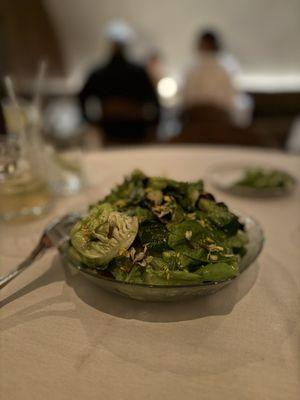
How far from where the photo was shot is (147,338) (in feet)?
1.58

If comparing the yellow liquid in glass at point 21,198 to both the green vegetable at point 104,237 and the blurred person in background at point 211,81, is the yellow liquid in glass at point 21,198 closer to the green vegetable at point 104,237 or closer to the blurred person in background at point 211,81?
the green vegetable at point 104,237

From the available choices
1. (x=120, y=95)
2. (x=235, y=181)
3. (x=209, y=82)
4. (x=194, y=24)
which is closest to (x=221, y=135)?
(x=235, y=181)

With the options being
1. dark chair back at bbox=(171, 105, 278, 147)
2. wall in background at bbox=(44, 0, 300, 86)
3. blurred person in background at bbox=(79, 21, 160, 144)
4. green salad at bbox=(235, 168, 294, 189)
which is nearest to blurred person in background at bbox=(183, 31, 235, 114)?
blurred person in background at bbox=(79, 21, 160, 144)

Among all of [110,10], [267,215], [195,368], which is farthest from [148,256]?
[110,10]

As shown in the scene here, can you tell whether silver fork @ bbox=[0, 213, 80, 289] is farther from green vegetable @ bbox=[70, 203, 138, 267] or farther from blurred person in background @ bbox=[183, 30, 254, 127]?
blurred person in background @ bbox=[183, 30, 254, 127]

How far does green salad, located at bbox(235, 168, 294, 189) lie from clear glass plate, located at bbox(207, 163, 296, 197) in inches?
0.4

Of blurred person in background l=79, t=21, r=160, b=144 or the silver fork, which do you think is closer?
the silver fork

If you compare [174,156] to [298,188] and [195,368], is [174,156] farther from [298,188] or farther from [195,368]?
[195,368]

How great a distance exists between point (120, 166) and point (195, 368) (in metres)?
0.78

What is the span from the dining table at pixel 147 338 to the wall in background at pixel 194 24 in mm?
4430

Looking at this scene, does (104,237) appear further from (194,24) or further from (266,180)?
(194,24)

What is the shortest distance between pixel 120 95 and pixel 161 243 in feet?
8.37

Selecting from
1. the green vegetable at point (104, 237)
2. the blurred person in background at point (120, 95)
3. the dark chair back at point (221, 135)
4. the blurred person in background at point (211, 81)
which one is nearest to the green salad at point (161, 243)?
the green vegetable at point (104, 237)

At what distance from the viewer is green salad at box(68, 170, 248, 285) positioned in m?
0.49
